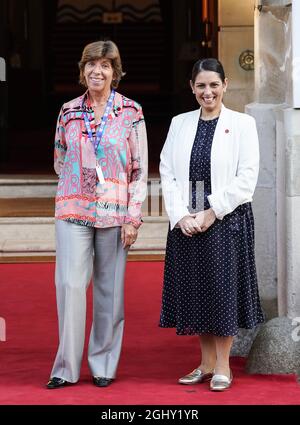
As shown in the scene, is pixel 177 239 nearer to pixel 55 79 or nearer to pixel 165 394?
pixel 165 394

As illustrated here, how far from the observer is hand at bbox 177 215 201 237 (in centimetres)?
646

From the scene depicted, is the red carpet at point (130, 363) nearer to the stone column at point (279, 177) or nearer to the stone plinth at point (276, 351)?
the stone plinth at point (276, 351)

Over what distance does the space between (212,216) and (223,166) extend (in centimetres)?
25

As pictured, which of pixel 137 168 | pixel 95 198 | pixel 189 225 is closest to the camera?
pixel 189 225

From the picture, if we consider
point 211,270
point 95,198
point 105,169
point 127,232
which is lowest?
point 211,270

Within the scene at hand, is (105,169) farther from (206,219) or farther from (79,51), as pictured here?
(79,51)

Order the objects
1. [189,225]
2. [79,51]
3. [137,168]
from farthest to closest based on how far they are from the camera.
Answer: [79,51]
[137,168]
[189,225]

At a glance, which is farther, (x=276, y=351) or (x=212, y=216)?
(x=276, y=351)

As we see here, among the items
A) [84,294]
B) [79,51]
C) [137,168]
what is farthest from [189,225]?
[79,51]

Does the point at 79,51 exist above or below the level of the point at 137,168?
above

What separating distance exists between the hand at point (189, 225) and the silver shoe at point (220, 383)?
29.1 inches

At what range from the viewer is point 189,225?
6457 mm

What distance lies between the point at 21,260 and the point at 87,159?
4.13m

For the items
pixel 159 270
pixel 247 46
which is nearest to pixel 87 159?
pixel 159 270
